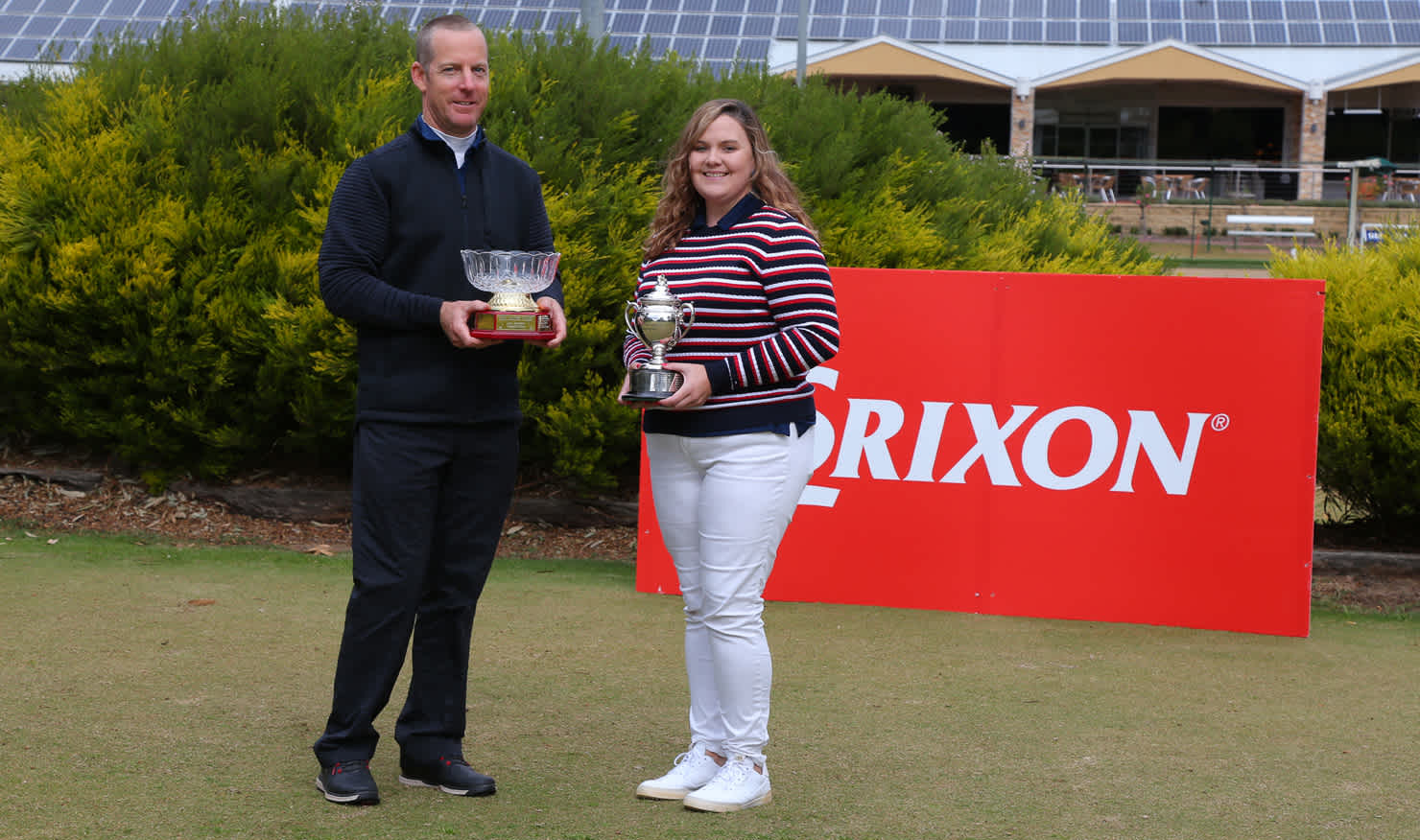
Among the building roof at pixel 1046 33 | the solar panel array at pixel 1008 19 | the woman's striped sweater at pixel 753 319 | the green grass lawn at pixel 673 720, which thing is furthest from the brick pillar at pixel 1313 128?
the woman's striped sweater at pixel 753 319

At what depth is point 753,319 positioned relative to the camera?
12.1 ft

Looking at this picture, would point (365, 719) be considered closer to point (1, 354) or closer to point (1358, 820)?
point (1358, 820)

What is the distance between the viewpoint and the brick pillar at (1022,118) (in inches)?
1657

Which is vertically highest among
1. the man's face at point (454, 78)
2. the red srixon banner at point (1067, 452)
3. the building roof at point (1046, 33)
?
the building roof at point (1046, 33)

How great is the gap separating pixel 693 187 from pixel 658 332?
1.43 ft

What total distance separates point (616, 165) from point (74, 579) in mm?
3193

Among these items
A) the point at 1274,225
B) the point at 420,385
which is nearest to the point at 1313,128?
the point at 1274,225

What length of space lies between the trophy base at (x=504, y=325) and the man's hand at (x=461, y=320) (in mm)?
15

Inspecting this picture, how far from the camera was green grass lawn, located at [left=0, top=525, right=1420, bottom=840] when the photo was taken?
3672 mm

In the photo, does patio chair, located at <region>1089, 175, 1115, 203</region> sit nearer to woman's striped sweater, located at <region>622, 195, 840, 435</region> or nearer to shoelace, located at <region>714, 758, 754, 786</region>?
woman's striped sweater, located at <region>622, 195, 840, 435</region>

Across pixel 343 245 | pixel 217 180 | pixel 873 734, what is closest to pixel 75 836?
pixel 343 245

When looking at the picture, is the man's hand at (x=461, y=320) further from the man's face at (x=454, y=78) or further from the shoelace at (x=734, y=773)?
the shoelace at (x=734, y=773)

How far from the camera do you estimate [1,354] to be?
7.44m

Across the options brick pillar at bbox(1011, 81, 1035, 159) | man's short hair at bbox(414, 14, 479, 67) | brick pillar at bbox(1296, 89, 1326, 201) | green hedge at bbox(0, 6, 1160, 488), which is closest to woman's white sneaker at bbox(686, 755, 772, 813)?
man's short hair at bbox(414, 14, 479, 67)
